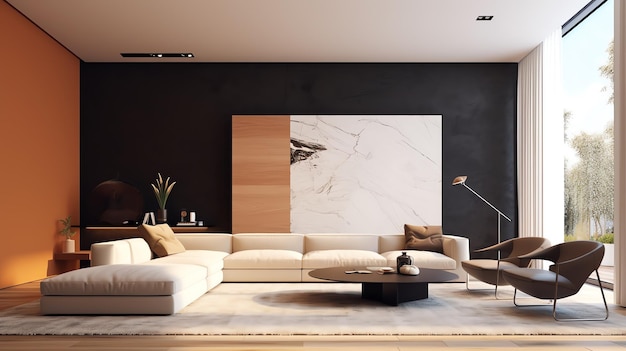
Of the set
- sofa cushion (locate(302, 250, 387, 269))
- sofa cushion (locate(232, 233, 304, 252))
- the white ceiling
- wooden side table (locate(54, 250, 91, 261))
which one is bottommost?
wooden side table (locate(54, 250, 91, 261))

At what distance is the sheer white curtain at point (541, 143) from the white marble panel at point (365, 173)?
3.92ft

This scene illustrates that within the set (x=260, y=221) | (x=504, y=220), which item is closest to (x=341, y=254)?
(x=260, y=221)

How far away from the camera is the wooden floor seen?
4.05 meters

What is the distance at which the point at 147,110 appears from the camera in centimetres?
938

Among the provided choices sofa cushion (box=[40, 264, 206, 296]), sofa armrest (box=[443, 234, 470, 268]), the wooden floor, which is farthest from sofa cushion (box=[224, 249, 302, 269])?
the wooden floor

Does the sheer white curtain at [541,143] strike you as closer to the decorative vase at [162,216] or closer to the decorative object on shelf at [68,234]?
the decorative vase at [162,216]

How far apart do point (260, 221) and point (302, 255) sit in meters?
1.57

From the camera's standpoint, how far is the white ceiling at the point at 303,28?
6930 mm

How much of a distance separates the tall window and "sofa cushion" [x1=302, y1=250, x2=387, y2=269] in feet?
8.07

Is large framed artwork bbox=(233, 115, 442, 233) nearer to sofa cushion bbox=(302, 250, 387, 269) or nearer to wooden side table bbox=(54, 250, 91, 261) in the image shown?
sofa cushion bbox=(302, 250, 387, 269)

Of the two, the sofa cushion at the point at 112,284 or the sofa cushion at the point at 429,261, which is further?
the sofa cushion at the point at 429,261

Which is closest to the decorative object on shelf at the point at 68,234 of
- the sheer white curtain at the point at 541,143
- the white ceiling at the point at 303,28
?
the white ceiling at the point at 303,28

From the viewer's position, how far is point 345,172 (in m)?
9.14

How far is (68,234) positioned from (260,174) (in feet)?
8.83
